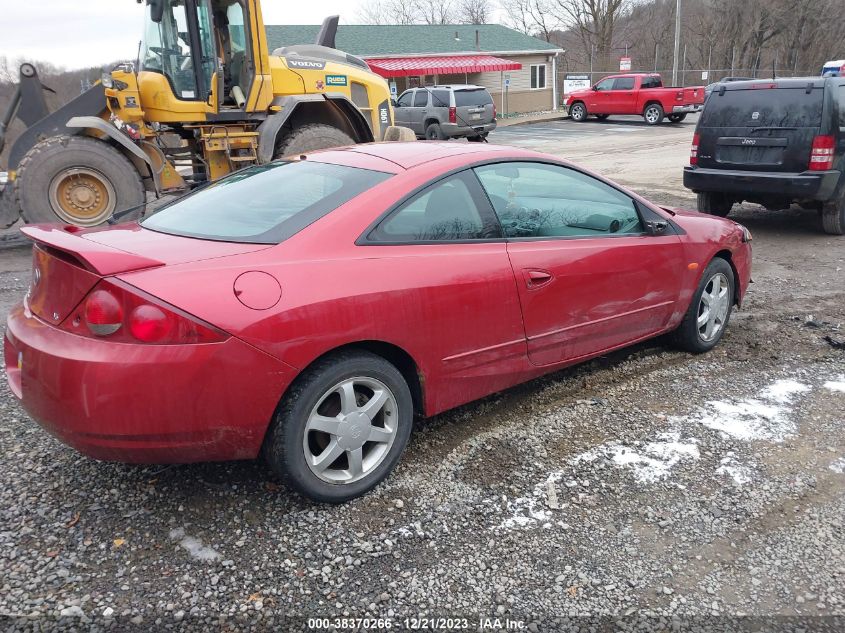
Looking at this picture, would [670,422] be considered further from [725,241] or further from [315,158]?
[315,158]

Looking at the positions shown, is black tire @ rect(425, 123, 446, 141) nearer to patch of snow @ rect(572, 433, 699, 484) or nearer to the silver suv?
the silver suv

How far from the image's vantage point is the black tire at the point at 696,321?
461 centimetres

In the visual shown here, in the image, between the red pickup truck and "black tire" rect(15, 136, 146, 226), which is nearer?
"black tire" rect(15, 136, 146, 226)

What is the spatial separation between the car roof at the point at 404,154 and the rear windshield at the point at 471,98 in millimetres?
19562

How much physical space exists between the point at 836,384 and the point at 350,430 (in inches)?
126

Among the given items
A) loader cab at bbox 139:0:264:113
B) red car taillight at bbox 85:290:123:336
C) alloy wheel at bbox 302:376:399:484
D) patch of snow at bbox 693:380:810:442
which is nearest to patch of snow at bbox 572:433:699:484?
patch of snow at bbox 693:380:810:442

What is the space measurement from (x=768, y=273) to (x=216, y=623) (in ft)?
21.3

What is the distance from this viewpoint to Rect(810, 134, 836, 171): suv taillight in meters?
7.70

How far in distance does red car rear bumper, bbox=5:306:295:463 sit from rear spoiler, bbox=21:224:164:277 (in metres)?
0.28

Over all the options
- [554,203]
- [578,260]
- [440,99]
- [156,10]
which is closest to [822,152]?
[554,203]

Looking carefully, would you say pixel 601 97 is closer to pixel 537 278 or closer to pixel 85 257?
pixel 537 278

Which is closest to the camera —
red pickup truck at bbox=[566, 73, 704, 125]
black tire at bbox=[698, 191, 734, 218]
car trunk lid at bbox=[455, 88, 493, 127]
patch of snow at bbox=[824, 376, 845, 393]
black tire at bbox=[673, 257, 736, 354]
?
patch of snow at bbox=[824, 376, 845, 393]

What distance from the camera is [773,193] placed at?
809 cm

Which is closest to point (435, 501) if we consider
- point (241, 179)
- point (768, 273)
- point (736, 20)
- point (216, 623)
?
point (216, 623)
